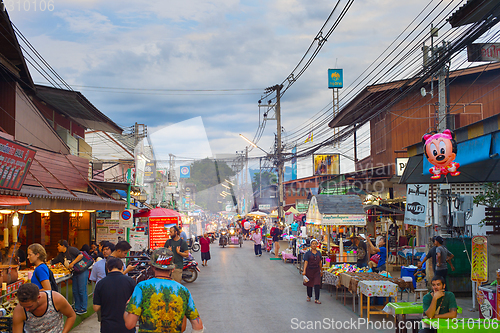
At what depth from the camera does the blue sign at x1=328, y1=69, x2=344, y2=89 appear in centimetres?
3038

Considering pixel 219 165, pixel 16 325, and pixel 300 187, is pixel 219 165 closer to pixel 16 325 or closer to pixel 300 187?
pixel 300 187

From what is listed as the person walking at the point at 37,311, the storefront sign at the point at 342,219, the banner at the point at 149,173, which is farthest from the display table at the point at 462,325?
the banner at the point at 149,173

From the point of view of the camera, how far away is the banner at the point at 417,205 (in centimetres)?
1381

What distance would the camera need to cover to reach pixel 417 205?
14.1 meters

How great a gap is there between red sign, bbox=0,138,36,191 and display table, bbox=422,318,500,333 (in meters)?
8.21

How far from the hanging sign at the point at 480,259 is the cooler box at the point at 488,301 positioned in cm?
122

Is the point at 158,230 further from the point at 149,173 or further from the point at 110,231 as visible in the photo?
the point at 149,173

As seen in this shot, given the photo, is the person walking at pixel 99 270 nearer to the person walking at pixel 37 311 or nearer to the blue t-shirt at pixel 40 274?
the blue t-shirt at pixel 40 274

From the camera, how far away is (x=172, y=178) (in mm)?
61312

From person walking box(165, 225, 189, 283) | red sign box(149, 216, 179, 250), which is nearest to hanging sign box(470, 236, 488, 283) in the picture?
person walking box(165, 225, 189, 283)

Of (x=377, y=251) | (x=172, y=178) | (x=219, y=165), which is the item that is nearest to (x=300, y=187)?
(x=172, y=178)

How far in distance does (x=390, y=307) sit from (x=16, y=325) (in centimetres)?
631

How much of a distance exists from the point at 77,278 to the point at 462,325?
8001mm

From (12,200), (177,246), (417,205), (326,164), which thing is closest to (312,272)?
(177,246)
